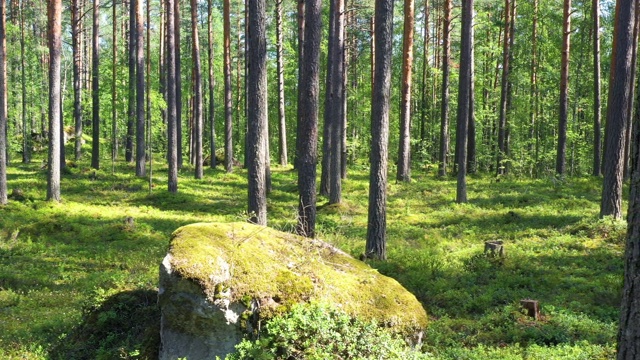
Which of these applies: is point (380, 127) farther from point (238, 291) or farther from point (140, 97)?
point (140, 97)

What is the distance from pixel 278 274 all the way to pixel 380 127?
5.61m

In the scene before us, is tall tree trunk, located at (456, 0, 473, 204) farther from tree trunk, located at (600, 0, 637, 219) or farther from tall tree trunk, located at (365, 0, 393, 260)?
tall tree trunk, located at (365, 0, 393, 260)

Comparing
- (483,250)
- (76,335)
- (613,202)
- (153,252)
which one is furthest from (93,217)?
(613,202)

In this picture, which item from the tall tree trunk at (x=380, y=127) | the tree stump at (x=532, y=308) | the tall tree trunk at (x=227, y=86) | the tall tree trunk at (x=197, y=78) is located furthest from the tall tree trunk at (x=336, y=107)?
the tree stump at (x=532, y=308)

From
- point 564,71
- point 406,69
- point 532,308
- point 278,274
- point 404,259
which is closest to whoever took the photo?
point 278,274

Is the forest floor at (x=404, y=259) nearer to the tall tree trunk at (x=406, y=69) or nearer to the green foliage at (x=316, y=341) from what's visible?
the green foliage at (x=316, y=341)

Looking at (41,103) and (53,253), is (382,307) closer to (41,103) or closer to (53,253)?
(53,253)

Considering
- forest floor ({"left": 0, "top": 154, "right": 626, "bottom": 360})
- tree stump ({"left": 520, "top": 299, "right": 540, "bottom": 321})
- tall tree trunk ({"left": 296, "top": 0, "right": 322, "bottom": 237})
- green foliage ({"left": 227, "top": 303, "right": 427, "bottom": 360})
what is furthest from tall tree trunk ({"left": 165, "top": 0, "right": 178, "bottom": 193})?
green foliage ({"left": 227, "top": 303, "right": 427, "bottom": 360})

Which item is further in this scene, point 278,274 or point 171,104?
point 171,104

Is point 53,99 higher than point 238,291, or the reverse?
point 53,99

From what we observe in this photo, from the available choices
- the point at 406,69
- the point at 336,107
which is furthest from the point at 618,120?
the point at 336,107

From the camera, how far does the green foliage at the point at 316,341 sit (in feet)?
15.3

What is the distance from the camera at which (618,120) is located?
12.2m

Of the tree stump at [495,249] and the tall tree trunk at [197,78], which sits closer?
the tree stump at [495,249]
